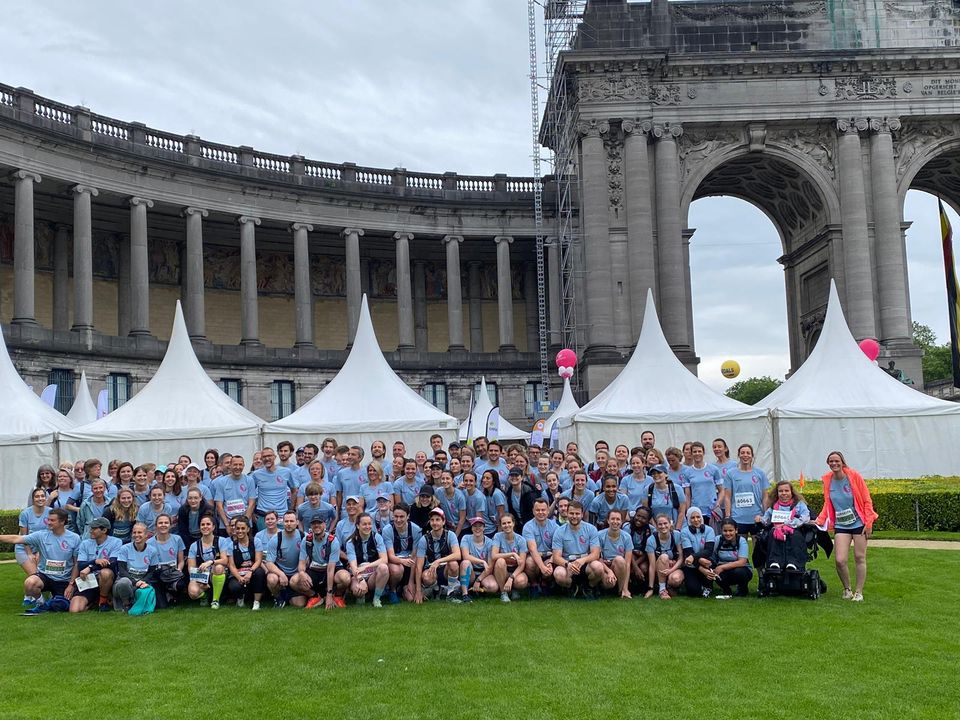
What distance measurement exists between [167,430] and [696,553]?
1583cm

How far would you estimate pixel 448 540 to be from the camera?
14.0 metres

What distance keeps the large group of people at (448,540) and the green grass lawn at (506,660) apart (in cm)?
52

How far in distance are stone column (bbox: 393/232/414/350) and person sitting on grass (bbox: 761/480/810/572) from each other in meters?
43.3

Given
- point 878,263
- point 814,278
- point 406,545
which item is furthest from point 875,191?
point 406,545

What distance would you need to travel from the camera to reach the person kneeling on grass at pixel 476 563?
1384cm

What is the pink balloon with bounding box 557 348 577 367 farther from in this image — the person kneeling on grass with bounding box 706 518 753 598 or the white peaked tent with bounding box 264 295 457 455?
the person kneeling on grass with bounding box 706 518 753 598

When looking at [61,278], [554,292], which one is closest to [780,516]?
[554,292]

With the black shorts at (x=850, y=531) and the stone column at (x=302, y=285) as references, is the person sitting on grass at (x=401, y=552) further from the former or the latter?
the stone column at (x=302, y=285)

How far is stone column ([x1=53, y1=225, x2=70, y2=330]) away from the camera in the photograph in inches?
1977

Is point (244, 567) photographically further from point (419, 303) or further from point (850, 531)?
point (419, 303)

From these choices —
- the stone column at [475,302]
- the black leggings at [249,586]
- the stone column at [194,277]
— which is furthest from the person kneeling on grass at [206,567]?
the stone column at [475,302]

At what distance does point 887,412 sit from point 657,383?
621cm

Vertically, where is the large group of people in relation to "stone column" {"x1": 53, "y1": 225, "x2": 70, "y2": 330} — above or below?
below

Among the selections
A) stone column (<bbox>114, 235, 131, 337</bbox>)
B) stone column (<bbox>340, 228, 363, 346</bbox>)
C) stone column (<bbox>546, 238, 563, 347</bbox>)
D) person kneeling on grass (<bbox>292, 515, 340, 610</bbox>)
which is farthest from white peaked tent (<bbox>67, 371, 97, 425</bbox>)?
stone column (<bbox>546, 238, 563, 347</bbox>)
